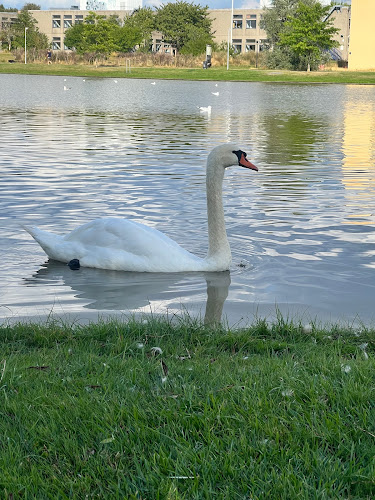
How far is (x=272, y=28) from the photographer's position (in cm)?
7700

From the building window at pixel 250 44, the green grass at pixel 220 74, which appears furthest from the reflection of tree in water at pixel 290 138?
the building window at pixel 250 44

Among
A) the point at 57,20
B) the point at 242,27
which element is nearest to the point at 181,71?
the point at 242,27

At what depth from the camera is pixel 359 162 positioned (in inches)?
549

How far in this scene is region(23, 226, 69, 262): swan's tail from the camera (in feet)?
23.3

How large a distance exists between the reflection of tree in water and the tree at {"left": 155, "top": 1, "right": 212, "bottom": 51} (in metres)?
73.0

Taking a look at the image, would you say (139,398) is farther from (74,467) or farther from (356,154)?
(356,154)

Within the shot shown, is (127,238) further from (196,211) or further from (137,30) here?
(137,30)

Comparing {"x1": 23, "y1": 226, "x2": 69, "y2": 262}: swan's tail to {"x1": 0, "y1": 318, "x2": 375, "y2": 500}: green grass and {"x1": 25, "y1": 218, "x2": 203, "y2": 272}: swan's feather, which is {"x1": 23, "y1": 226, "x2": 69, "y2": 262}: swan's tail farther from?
{"x1": 0, "y1": 318, "x2": 375, "y2": 500}: green grass

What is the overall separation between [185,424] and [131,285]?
3.50m

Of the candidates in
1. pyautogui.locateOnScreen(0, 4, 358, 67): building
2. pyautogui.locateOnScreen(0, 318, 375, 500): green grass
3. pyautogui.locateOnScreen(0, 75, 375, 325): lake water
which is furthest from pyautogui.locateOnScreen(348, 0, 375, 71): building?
pyautogui.locateOnScreen(0, 318, 375, 500): green grass

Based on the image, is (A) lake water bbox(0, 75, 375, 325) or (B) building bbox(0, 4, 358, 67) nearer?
(A) lake water bbox(0, 75, 375, 325)

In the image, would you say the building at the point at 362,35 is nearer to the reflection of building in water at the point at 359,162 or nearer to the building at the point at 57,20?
the reflection of building in water at the point at 359,162

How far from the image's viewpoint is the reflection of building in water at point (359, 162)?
9.95 meters

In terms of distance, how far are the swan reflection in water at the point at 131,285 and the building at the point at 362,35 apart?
67.2 metres
